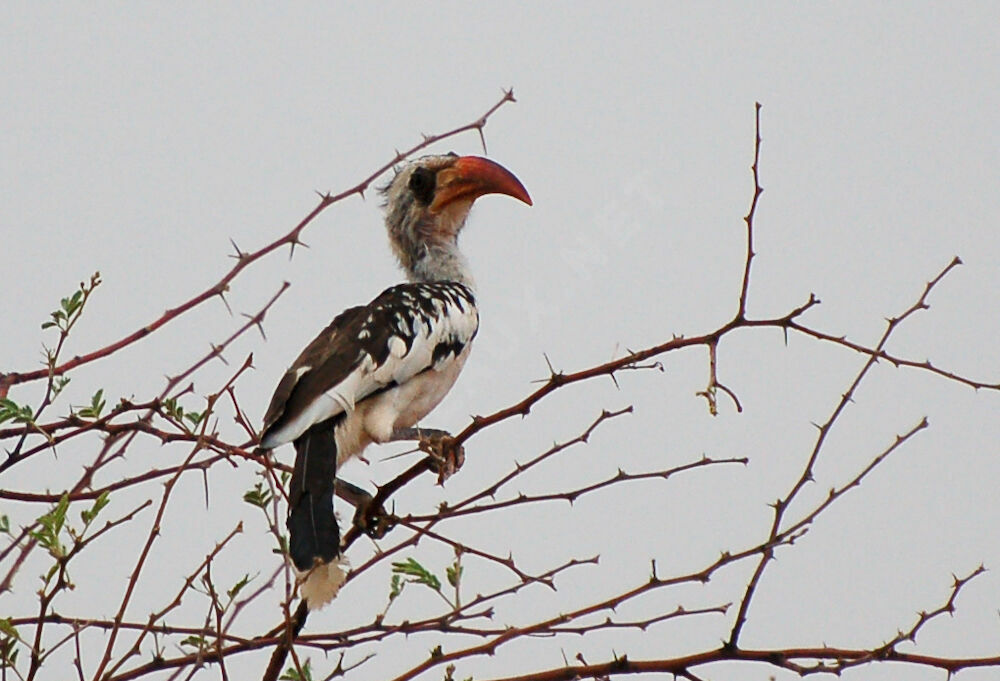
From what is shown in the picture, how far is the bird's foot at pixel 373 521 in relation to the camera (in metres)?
2.47

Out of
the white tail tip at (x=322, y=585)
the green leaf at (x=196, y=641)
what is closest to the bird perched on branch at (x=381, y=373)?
the white tail tip at (x=322, y=585)

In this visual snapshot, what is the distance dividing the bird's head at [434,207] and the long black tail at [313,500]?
55.8 inches

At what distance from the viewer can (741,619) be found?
75.4 inches

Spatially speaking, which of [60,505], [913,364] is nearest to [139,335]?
[60,505]

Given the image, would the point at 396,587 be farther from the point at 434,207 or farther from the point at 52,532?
the point at 434,207

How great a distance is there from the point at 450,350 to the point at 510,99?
1050 millimetres

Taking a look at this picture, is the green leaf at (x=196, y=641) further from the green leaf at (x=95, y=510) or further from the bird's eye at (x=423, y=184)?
the bird's eye at (x=423, y=184)

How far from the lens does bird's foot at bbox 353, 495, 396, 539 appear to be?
97.2 inches

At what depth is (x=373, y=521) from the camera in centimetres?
280

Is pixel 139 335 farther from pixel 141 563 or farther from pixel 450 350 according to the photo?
pixel 450 350

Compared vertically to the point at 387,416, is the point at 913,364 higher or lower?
lower

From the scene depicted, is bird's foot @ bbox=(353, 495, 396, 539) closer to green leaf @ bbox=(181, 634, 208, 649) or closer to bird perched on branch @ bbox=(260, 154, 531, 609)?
bird perched on branch @ bbox=(260, 154, 531, 609)

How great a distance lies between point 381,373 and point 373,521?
0.52 metres

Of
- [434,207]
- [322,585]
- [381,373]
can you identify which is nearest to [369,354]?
[381,373]
